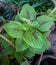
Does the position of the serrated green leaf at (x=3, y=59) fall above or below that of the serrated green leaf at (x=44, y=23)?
below

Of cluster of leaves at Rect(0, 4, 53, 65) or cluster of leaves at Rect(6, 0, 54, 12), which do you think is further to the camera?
cluster of leaves at Rect(6, 0, 54, 12)

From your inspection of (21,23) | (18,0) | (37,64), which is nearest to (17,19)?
(21,23)

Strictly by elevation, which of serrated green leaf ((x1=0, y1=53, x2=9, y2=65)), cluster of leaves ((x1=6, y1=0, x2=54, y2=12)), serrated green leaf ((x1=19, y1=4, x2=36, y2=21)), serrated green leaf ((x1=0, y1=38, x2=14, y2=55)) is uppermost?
serrated green leaf ((x1=19, y1=4, x2=36, y2=21))

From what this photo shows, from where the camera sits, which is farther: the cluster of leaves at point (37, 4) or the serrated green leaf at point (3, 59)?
the cluster of leaves at point (37, 4)

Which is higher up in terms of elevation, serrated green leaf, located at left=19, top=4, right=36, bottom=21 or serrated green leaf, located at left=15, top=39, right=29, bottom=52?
serrated green leaf, located at left=19, top=4, right=36, bottom=21

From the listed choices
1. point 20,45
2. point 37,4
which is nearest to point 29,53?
point 20,45

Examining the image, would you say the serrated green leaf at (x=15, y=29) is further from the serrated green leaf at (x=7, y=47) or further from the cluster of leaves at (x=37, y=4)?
the cluster of leaves at (x=37, y=4)

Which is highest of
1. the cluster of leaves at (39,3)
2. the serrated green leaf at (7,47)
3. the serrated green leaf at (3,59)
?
the cluster of leaves at (39,3)

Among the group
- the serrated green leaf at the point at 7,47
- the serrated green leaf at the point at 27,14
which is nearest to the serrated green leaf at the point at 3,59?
the serrated green leaf at the point at 7,47

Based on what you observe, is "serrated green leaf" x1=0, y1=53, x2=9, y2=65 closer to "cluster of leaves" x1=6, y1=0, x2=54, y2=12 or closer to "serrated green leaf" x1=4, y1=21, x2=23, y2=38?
"serrated green leaf" x1=4, y1=21, x2=23, y2=38

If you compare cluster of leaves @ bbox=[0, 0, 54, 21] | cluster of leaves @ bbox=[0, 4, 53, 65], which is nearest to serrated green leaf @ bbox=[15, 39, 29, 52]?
cluster of leaves @ bbox=[0, 4, 53, 65]

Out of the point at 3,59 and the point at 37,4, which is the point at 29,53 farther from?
the point at 37,4

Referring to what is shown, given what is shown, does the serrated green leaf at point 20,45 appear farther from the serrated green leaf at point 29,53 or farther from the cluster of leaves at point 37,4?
the cluster of leaves at point 37,4
